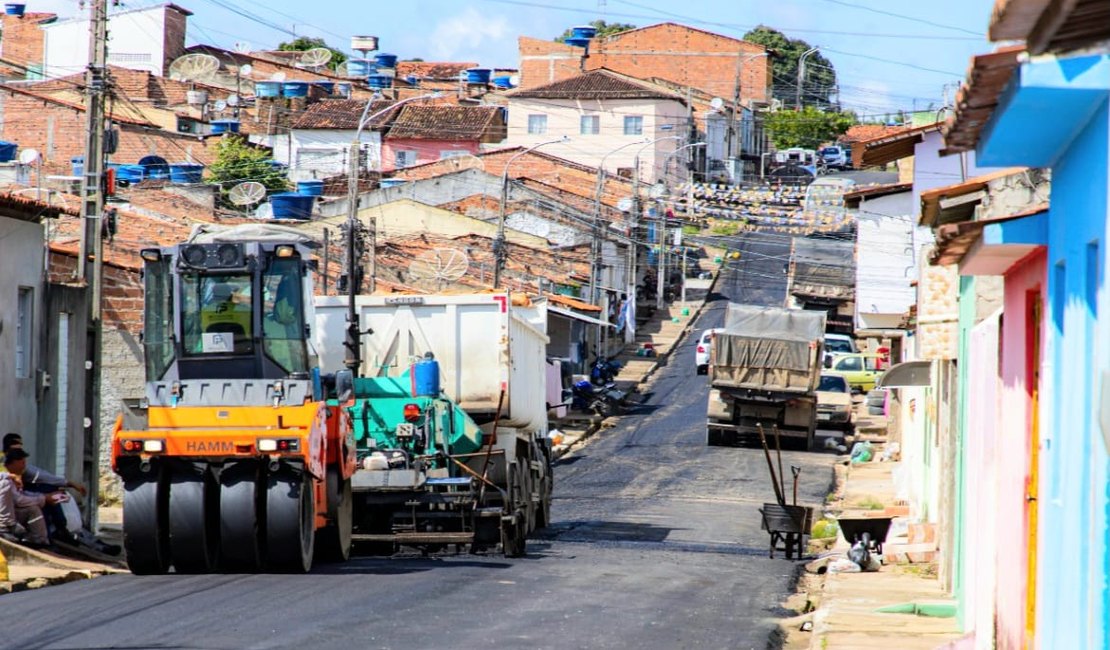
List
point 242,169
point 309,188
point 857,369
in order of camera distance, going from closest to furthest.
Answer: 1. point 857,369
2. point 309,188
3. point 242,169

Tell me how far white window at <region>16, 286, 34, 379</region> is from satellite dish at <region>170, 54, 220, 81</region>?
64.5m

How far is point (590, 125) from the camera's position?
8169cm

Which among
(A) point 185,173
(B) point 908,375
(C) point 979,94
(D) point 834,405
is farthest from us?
(A) point 185,173

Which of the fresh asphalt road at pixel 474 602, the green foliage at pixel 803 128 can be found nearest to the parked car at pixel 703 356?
the fresh asphalt road at pixel 474 602

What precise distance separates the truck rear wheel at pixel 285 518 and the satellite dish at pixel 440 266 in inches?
969

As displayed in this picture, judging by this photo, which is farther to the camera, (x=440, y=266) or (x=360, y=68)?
(x=360, y=68)

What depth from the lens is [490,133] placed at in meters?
82.4

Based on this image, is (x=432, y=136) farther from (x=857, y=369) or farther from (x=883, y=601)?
(x=883, y=601)

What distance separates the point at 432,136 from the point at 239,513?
2611 inches

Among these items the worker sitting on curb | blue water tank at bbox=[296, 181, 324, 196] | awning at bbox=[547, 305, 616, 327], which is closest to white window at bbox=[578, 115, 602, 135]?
blue water tank at bbox=[296, 181, 324, 196]

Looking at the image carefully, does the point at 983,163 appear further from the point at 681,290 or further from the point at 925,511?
the point at 681,290

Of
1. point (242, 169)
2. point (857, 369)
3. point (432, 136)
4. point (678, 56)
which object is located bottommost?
point (857, 369)

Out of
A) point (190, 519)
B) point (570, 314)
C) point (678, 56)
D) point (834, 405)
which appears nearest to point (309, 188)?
point (570, 314)

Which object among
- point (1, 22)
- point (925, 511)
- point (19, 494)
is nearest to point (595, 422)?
point (925, 511)
